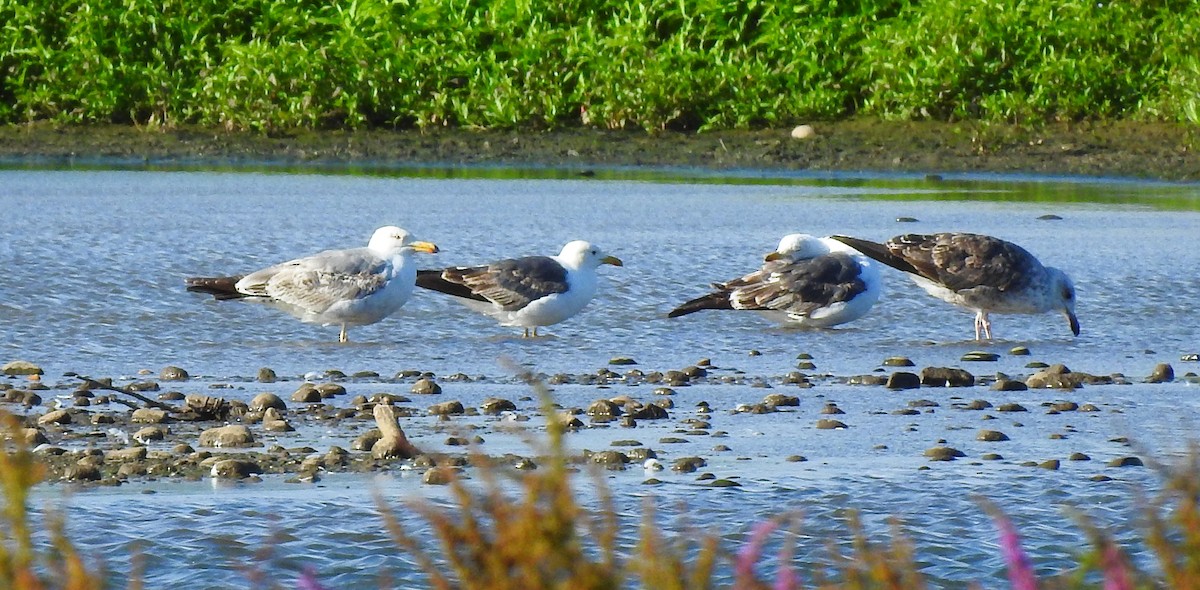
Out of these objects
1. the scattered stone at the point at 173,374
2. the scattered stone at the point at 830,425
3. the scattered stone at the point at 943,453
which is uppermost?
the scattered stone at the point at 943,453

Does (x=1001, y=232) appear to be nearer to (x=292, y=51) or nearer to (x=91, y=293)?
(x=91, y=293)

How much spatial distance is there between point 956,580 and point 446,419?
2.31 meters

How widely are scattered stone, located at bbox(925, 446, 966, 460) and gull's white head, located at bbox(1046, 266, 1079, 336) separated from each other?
3.20 meters

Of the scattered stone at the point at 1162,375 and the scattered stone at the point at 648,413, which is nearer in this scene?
the scattered stone at the point at 648,413

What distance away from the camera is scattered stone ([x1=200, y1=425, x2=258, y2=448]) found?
6109mm

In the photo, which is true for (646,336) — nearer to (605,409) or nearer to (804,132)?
(605,409)

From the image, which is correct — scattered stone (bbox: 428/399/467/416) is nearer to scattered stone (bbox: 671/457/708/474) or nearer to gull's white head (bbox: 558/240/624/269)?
scattered stone (bbox: 671/457/708/474)

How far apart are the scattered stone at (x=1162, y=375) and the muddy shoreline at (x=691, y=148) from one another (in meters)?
7.76

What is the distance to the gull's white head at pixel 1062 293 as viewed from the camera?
30.2 feet

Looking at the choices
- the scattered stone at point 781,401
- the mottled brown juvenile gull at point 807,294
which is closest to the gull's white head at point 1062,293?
the mottled brown juvenile gull at point 807,294

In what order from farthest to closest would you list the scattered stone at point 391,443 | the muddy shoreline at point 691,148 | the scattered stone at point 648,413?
1. the muddy shoreline at point 691,148
2. the scattered stone at point 648,413
3. the scattered stone at point 391,443

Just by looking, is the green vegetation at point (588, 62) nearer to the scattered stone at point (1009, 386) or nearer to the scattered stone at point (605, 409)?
the scattered stone at point (1009, 386)

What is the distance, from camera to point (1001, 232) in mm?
12516

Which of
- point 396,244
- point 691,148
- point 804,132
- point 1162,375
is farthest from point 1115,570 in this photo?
point 804,132
